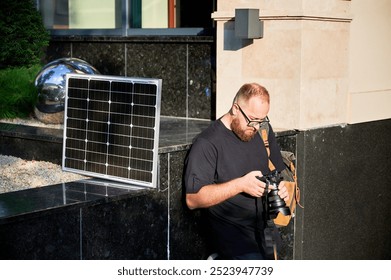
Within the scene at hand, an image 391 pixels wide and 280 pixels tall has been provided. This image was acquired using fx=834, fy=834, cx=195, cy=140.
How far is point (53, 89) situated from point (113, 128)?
238cm

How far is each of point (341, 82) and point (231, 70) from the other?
1.16 meters

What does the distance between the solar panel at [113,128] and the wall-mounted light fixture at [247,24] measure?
168 centimetres

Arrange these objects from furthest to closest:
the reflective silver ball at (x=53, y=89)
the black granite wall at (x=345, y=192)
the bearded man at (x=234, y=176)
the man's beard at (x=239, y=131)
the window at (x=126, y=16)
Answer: the window at (x=126, y=16) → the reflective silver ball at (x=53, y=89) → the black granite wall at (x=345, y=192) → the man's beard at (x=239, y=131) → the bearded man at (x=234, y=176)

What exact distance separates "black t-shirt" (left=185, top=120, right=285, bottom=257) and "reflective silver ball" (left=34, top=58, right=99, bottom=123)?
279 cm

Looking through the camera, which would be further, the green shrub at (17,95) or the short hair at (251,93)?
the green shrub at (17,95)

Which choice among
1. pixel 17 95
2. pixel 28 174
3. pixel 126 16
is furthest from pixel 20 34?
pixel 28 174

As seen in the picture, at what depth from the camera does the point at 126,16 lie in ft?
34.0

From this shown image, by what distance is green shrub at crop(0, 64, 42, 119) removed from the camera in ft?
30.0

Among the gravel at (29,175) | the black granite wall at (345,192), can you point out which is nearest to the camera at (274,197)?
the gravel at (29,175)

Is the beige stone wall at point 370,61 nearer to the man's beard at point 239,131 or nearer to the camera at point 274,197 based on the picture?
the man's beard at point 239,131

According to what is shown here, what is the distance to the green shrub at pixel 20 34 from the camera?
1037 cm

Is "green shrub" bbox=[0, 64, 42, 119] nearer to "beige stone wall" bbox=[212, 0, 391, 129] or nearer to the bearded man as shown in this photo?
"beige stone wall" bbox=[212, 0, 391, 129]

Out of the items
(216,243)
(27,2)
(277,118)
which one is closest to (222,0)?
(277,118)
